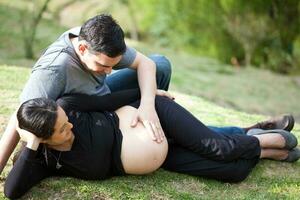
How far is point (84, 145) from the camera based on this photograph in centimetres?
291

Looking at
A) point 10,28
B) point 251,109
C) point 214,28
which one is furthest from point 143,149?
point 214,28

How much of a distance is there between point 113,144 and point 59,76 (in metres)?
0.49

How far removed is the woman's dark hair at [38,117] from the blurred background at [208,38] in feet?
14.0

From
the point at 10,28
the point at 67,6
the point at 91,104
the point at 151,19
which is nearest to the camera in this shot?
the point at 91,104

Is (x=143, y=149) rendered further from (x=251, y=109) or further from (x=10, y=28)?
(x=10, y=28)

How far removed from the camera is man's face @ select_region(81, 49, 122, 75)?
2828 mm

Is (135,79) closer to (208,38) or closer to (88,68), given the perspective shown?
(88,68)

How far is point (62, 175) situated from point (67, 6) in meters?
13.2

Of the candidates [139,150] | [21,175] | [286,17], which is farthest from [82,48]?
[286,17]

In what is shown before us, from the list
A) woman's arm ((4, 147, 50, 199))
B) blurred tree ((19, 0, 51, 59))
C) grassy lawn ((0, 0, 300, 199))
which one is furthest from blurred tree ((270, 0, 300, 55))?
woman's arm ((4, 147, 50, 199))

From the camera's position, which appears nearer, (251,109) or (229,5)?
(251,109)

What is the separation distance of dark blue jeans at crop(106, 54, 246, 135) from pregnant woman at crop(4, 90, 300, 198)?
0.73ft

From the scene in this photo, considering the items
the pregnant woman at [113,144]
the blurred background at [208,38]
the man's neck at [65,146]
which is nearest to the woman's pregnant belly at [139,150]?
the pregnant woman at [113,144]

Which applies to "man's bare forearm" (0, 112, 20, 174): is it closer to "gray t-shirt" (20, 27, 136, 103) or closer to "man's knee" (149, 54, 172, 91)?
"gray t-shirt" (20, 27, 136, 103)
